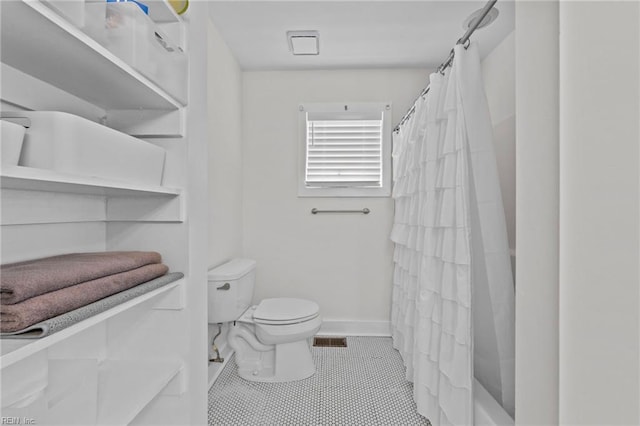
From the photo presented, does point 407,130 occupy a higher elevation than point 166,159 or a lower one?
higher

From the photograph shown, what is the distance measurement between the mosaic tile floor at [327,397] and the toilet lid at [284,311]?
0.39 metres

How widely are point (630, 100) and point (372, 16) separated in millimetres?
1818

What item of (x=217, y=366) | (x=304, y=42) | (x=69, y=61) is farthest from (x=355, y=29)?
(x=217, y=366)

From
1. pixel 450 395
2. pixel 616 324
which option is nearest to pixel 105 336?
pixel 450 395

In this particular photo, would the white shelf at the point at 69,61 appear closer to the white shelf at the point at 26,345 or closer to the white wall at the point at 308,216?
the white shelf at the point at 26,345

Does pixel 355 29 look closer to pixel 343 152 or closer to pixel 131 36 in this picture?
pixel 343 152

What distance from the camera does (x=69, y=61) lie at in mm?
849

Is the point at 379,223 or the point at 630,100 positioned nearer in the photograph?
the point at 630,100

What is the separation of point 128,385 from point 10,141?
848 millimetres

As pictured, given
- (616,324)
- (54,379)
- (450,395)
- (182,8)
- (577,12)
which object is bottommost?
(450,395)

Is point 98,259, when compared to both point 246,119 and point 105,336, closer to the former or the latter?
point 105,336

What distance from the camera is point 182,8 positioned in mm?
1219

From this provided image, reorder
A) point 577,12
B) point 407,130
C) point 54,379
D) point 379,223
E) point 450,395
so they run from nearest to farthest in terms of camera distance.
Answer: point 577,12
point 54,379
point 450,395
point 407,130
point 379,223

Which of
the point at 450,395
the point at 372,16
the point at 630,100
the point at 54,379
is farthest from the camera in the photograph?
the point at 372,16
